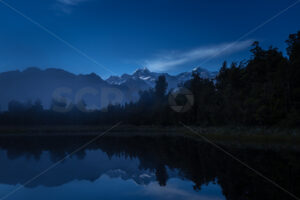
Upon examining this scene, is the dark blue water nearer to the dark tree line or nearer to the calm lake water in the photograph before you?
the calm lake water

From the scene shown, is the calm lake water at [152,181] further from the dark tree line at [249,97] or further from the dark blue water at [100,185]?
the dark tree line at [249,97]

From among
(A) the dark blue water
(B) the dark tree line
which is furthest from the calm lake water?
(B) the dark tree line

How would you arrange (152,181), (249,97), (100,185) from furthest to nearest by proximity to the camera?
(249,97), (152,181), (100,185)

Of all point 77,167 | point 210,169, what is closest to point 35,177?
point 77,167

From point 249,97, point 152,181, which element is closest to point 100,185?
point 152,181

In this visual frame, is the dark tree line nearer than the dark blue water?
No

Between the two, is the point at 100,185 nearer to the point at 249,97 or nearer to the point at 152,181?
the point at 152,181

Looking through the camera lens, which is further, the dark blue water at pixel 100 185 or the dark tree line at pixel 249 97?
the dark tree line at pixel 249 97

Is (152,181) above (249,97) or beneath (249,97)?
beneath

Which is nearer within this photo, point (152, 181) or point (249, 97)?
point (152, 181)

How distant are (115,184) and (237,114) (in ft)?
131

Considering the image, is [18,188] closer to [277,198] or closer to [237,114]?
[277,198]

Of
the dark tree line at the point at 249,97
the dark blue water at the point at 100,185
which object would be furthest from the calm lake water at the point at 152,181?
the dark tree line at the point at 249,97

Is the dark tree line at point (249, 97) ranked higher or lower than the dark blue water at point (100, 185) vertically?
higher
